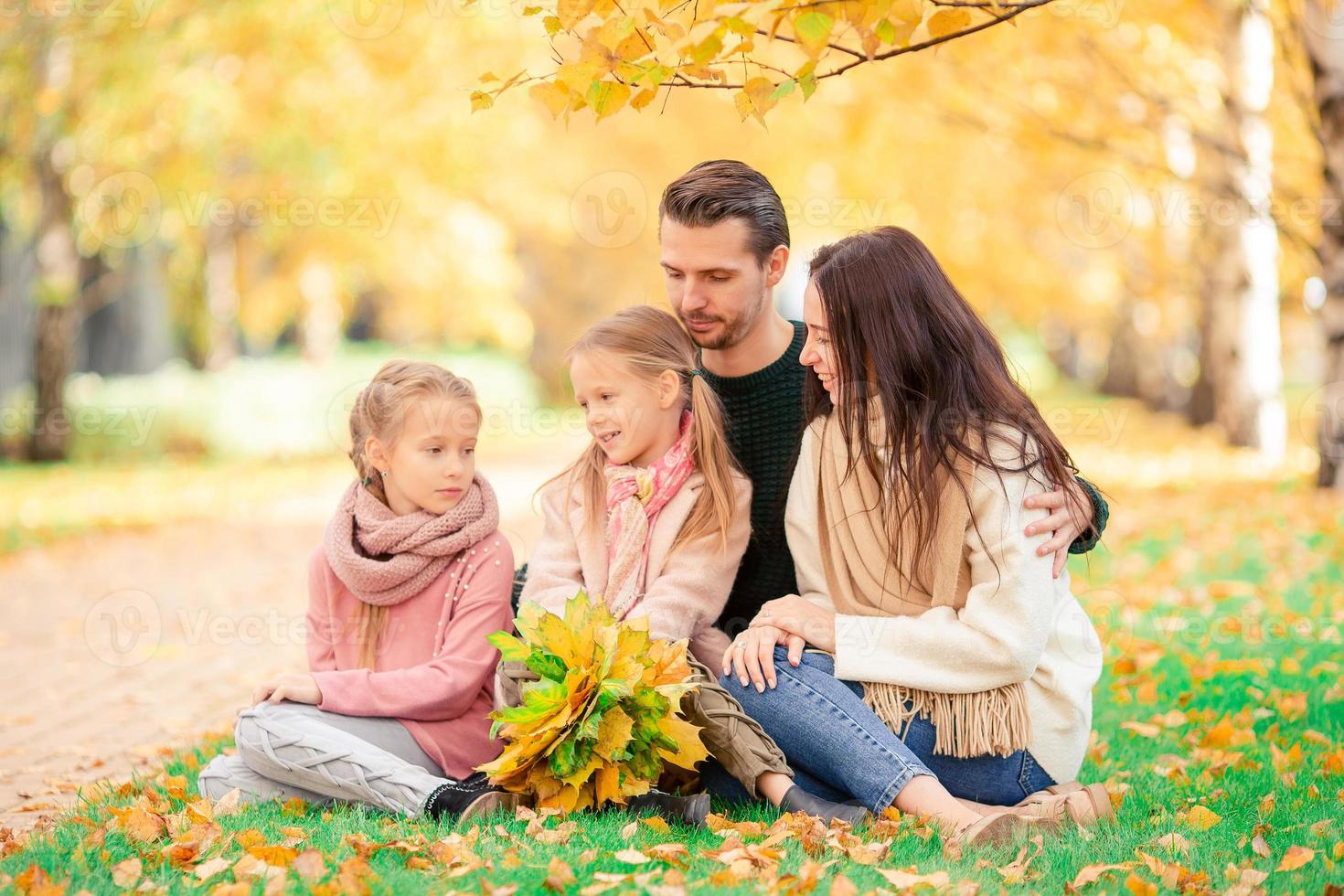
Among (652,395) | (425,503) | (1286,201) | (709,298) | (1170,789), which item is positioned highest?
(1286,201)

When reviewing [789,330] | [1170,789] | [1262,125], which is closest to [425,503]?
[789,330]

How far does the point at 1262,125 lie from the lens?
452 inches

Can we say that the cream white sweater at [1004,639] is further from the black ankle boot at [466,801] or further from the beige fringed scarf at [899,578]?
the black ankle boot at [466,801]

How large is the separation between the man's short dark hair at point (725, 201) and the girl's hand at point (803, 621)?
3.96 ft

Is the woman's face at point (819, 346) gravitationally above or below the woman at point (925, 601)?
above

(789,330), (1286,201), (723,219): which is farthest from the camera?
(1286,201)

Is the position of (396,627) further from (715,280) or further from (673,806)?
(715,280)

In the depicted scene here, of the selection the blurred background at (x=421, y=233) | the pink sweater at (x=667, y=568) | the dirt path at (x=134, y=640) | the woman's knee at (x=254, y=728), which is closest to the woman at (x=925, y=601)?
the pink sweater at (x=667, y=568)

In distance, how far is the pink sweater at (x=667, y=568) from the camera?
363 cm

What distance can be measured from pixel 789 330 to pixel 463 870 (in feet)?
7.17

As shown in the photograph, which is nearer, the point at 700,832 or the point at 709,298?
the point at 700,832

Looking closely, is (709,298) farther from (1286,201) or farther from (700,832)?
(1286,201)

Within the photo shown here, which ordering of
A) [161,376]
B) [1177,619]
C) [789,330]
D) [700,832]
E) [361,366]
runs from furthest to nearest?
[361,366] → [161,376] → [1177,619] → [789,330] → [700,832]

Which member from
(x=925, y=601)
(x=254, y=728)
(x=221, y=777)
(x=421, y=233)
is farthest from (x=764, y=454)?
(x=421, y=233)
